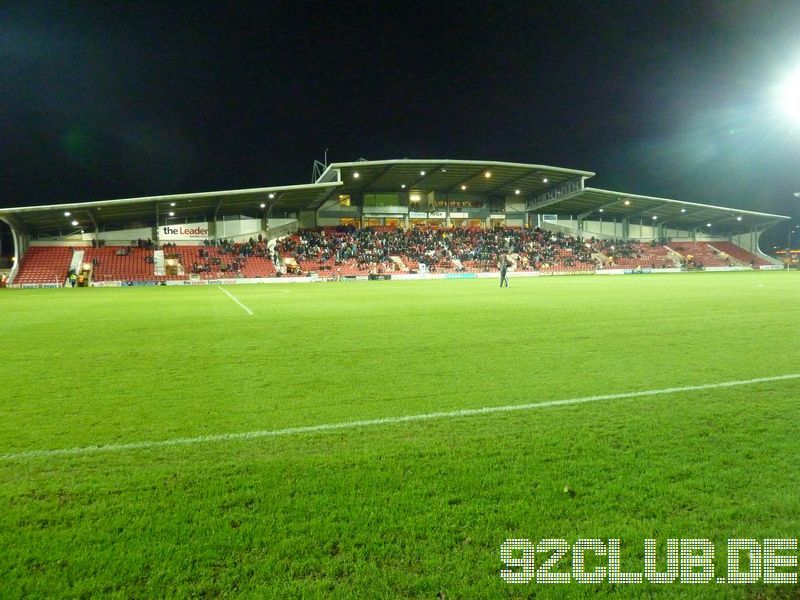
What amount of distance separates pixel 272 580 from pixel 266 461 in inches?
58.4

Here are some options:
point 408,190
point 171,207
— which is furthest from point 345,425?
point 408,190

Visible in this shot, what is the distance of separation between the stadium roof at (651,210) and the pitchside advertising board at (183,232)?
127ft

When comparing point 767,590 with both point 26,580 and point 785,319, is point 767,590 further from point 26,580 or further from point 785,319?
point 785,319

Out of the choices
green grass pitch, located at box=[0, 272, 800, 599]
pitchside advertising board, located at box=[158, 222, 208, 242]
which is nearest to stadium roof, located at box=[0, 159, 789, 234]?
pitchside advertising board, located at box=[158, 222, 208, 242]

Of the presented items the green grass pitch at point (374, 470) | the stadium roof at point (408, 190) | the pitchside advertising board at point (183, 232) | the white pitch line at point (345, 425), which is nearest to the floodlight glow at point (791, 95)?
the stadium roof at point (408, 190)

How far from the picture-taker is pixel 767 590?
245 centimetres

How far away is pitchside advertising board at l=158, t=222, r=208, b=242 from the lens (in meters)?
50.2

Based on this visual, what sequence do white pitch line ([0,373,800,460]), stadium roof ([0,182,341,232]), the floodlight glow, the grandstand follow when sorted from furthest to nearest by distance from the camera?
the grandstand < stadium roof ([0,182,341,232]) < the floodlight glow < white pitch line ([0,373,800,460])

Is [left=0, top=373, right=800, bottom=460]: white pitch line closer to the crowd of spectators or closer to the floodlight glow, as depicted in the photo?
the floodlight glow

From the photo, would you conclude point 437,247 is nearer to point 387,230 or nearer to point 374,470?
point 387,230

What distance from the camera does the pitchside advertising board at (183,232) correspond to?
1977 inches

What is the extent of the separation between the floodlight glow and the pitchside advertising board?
48.1m

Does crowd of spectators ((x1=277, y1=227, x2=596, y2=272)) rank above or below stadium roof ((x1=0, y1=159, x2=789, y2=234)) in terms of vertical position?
below

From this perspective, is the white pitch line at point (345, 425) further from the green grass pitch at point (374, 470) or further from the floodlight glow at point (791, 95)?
the floodlight glow at point (791, 95)
